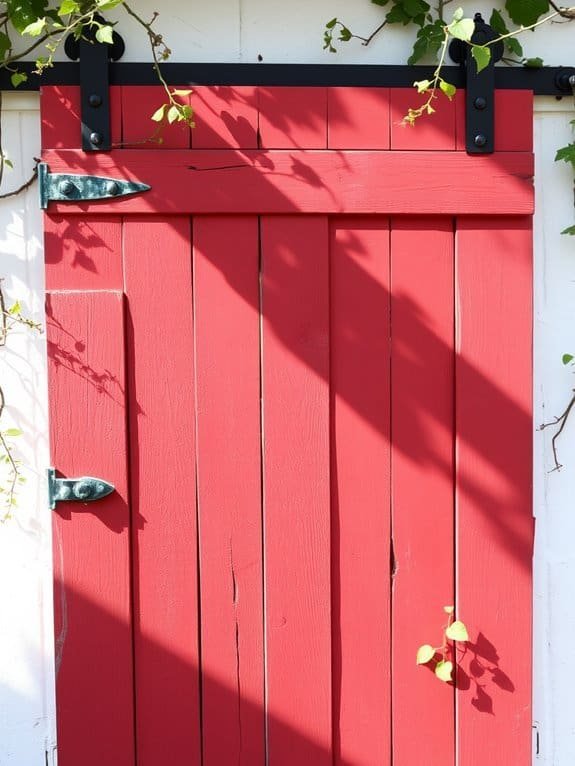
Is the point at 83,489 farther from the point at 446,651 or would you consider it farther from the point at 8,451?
the point at 446,651

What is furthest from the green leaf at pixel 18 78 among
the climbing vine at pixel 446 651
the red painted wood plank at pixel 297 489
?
the climbing vine at pixel 446 651

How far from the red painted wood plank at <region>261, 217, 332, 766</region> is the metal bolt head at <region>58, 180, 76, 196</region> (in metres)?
0.47

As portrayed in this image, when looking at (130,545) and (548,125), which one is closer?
(130,545)

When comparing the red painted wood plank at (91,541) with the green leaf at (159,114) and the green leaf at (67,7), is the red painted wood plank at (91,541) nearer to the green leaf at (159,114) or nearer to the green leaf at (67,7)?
the green leaf at (159,114)

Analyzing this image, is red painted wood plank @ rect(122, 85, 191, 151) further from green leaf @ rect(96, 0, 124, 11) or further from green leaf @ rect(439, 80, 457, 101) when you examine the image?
green leaf @ rect(439, 80, 457, 101)

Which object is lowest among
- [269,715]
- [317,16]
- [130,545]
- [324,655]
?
[269,715]

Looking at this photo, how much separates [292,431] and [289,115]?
0.77 metres

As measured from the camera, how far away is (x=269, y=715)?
6.56ft

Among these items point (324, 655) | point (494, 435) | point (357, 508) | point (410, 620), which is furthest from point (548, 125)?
point (324, 655)

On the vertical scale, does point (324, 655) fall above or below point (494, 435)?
below

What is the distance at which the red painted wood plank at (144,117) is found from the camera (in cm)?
194

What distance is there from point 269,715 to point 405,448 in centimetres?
74

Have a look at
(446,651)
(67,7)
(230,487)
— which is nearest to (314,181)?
(67,7)

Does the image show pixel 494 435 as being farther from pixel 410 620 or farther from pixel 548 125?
pixel 548 125
